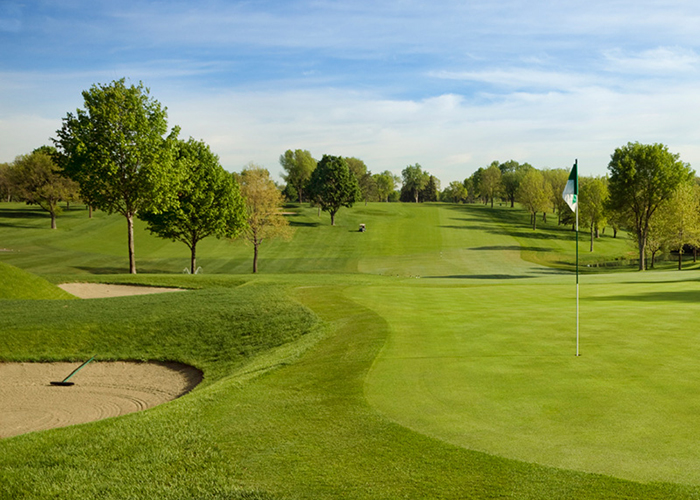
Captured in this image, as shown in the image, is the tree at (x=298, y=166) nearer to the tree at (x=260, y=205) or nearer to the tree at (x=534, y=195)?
the tree at (x=534, y=195)

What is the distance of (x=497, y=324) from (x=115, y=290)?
26.4 m

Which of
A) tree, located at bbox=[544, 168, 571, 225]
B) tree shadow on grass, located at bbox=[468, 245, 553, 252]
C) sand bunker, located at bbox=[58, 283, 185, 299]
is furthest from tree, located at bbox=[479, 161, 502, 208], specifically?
sand bunker, located at bbox=[58, 283, 185, 299]

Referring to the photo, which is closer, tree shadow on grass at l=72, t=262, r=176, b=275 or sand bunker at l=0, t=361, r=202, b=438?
sand bunker at l=0, t=361, r=202, b=438

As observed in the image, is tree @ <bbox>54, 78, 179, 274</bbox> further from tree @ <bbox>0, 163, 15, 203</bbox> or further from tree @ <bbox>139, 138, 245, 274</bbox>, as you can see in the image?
tree @ <bbox>0, 163, 15, 203</bbox>

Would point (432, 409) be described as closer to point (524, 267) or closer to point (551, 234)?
point (524, 267)

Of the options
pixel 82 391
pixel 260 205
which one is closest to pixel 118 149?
pixel 260 205

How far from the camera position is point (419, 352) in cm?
1295

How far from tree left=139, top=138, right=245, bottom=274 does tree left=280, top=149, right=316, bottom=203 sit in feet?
307

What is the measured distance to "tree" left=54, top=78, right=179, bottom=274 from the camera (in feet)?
123

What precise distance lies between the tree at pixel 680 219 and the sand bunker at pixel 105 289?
57664 millimetres

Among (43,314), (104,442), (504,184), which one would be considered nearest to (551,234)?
(504,184)

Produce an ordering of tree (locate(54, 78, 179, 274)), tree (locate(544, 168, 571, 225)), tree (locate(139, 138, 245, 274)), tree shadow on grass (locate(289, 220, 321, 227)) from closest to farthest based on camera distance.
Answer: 1. tree (locate(54, 78, 179, 274))
2. tree (locate(139, 138, 245, 274))
3. tree shadow on grass (locate(289, 220, 321, 227))
4. tree (locate(544, 168, 571, 225))

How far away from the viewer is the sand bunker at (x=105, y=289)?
3231 centimetres

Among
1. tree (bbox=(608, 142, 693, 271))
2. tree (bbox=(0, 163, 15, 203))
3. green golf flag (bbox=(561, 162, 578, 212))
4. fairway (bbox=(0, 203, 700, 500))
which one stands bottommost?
Result: fairway (bbox=(0, 203, 700, 500))
